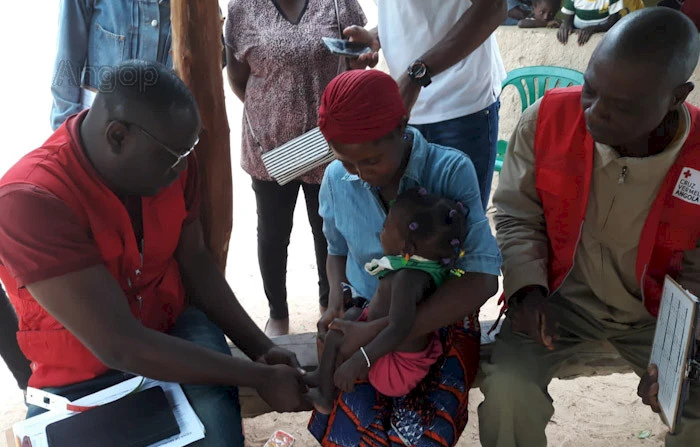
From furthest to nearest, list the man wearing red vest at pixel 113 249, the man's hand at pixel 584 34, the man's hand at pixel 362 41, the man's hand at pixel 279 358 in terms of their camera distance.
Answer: the man's hand at pixel 584 34, the man's hand at pixel 362 41, the man's hand at pixel 279 358, the man wearing red vest at pixel 113 249

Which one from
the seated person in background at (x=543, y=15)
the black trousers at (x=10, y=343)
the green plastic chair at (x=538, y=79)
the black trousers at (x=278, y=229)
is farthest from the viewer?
the seated person in background at (x=543, y=15)

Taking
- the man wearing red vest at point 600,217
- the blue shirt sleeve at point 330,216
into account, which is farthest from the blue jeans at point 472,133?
the blue shirt sleeve at point 330,216

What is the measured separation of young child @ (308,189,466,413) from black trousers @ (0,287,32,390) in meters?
1.14

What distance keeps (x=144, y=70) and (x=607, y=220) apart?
147 cm

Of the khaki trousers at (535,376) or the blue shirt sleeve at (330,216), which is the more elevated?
the blue shirt sleeve at (330,216)

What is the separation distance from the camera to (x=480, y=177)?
274cm

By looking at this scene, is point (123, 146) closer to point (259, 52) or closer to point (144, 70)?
point (144, 70)

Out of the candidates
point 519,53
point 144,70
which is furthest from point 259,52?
point 519,53

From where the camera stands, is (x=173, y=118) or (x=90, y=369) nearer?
(x=173, y=118)

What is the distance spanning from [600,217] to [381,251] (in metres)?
0.71

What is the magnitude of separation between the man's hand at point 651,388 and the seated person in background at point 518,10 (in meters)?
4.12

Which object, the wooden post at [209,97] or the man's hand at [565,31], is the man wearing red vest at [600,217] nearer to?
the wooden post at [209,97]

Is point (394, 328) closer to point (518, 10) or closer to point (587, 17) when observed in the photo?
point (587, 17)

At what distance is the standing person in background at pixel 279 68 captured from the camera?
8.97ft
